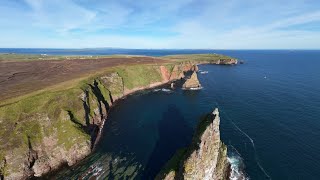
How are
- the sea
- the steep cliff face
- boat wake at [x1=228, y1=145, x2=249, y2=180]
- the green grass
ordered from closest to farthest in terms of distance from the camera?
boat wake at [x1=228, y1=145, x2=249, y2=180]
the sea
the steep cliff face
the green grass

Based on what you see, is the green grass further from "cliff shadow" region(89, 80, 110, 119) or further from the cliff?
the cliff

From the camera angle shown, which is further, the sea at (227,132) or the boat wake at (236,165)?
the sea at (227,132)

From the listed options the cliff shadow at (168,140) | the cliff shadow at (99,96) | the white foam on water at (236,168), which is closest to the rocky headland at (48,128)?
the cliff shadow at (99,96)

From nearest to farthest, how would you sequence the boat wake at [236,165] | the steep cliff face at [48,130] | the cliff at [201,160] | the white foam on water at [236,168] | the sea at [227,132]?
the cliff at [201,160], the white foam on water at [236,168], the boat wake at [236,165], the sea at [227,132], the steep cliff face at [48,130]

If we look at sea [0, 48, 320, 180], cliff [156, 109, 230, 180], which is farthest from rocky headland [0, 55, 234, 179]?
cliff [156, 109, 230, 180]

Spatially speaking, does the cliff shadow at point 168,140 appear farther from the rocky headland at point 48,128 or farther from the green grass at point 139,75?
the green grass at point 139,75

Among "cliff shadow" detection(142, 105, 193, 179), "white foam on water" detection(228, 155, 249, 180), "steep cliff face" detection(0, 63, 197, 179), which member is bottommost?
"cliff shadow" detection(142, 105, 193, 179)

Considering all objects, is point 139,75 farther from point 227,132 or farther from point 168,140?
point 227,132
